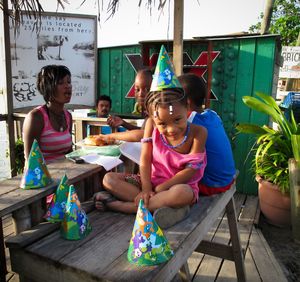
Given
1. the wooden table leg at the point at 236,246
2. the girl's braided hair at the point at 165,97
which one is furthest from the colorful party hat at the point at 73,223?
the wooden table leg at the point at 236,246

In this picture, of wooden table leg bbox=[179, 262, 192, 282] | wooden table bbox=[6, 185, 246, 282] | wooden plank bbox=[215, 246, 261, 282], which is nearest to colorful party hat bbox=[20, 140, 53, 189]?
wooden table bbox=[6, 185, 246, 282]

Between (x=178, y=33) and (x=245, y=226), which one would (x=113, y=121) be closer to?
(x=178, y=33)

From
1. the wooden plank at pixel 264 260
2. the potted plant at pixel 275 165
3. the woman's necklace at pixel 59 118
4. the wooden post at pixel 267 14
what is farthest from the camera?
the wooden post at pixel 267 14

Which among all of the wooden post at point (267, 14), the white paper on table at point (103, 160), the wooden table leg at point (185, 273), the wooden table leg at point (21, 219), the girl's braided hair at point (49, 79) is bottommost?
the wooden table leg at point (185, 273)

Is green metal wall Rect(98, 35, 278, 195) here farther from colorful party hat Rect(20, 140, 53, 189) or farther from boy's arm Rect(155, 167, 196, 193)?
colorful party hat Rect(20, 140, 53, 189)

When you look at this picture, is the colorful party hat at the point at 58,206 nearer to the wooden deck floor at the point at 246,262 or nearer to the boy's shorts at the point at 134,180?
the boy's shorts at the point at 134,180

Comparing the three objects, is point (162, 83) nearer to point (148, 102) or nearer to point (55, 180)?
point (148, 102)

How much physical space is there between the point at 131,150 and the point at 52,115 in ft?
2.20

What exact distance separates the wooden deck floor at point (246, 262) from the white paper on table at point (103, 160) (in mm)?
1182

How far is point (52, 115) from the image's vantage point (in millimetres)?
2248

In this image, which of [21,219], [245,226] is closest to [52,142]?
[21,219]

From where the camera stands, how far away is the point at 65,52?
4066 millimetres

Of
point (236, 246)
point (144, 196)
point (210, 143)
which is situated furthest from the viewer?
point (236, 246)

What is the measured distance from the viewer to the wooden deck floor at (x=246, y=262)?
2.50 metres
